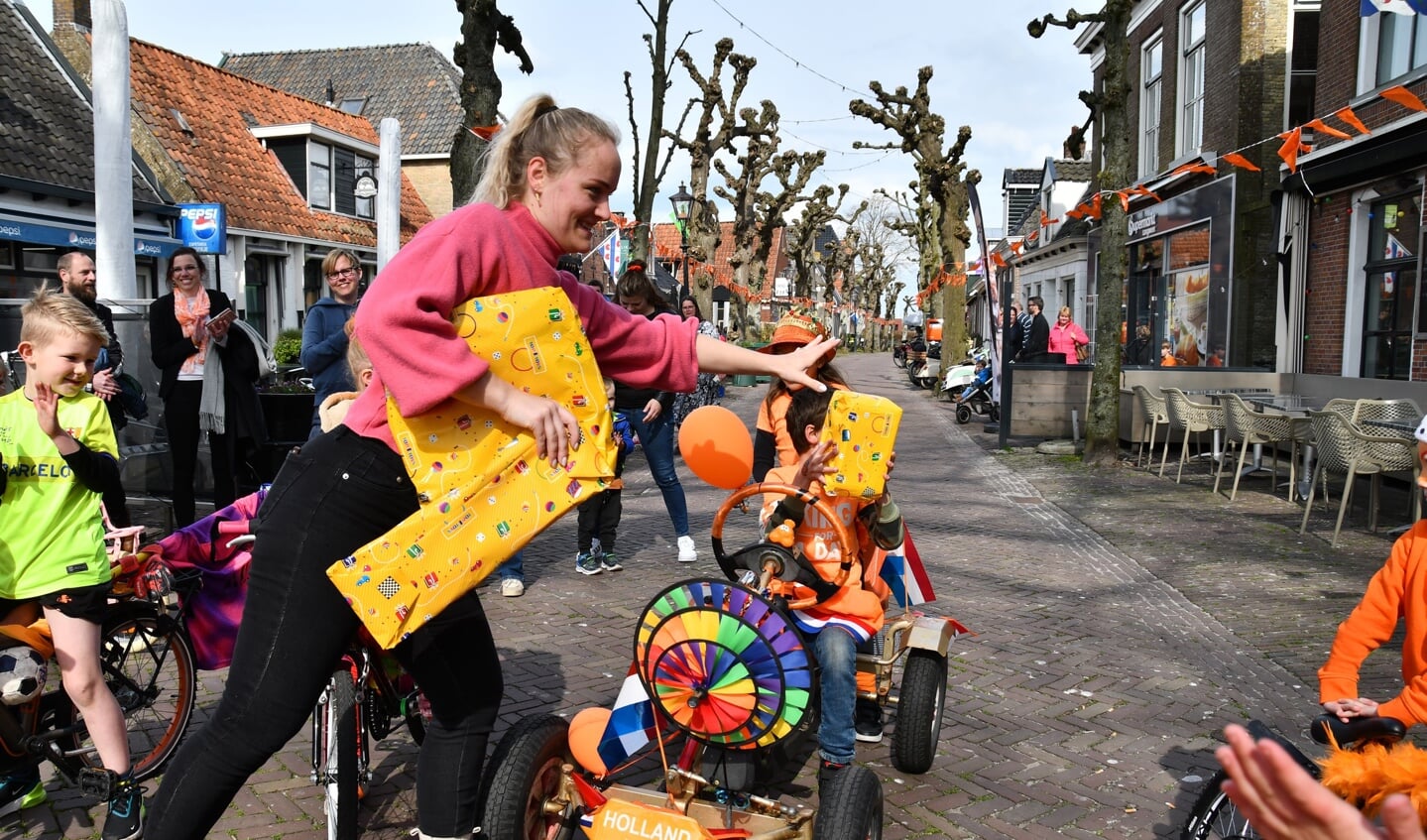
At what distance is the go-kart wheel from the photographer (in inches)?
95.3

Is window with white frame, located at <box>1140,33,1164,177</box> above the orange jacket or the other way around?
above

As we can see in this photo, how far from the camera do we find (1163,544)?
25.0ft

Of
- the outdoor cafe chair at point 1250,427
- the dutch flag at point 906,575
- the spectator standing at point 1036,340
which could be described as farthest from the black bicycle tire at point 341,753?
the spectator standing at point 1036,340

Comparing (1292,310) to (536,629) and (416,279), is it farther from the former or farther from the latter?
(416,279)

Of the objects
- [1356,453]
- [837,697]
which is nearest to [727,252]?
[1356,453]

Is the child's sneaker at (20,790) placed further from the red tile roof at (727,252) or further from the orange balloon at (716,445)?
the red tile roof at (727,252)

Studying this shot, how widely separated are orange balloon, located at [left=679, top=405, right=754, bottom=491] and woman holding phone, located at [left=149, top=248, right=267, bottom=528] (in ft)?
12.9

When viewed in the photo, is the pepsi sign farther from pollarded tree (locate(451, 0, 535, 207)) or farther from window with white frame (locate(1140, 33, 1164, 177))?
window with white frame (locate(1140, 33, 1164, 177))

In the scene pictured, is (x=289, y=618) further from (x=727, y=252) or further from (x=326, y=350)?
(x=727, y=252)

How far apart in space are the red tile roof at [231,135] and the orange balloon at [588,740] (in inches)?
815

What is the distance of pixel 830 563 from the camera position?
3244 mm

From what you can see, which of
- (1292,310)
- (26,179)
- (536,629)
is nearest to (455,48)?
(536,629)

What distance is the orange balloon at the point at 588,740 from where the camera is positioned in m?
2.62

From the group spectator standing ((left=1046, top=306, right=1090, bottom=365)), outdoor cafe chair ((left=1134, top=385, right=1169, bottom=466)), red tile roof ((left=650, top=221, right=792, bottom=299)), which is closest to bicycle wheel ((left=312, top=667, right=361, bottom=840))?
outdoor cafe chair ((left=1134, top=385, right=1169, bottom=466))
